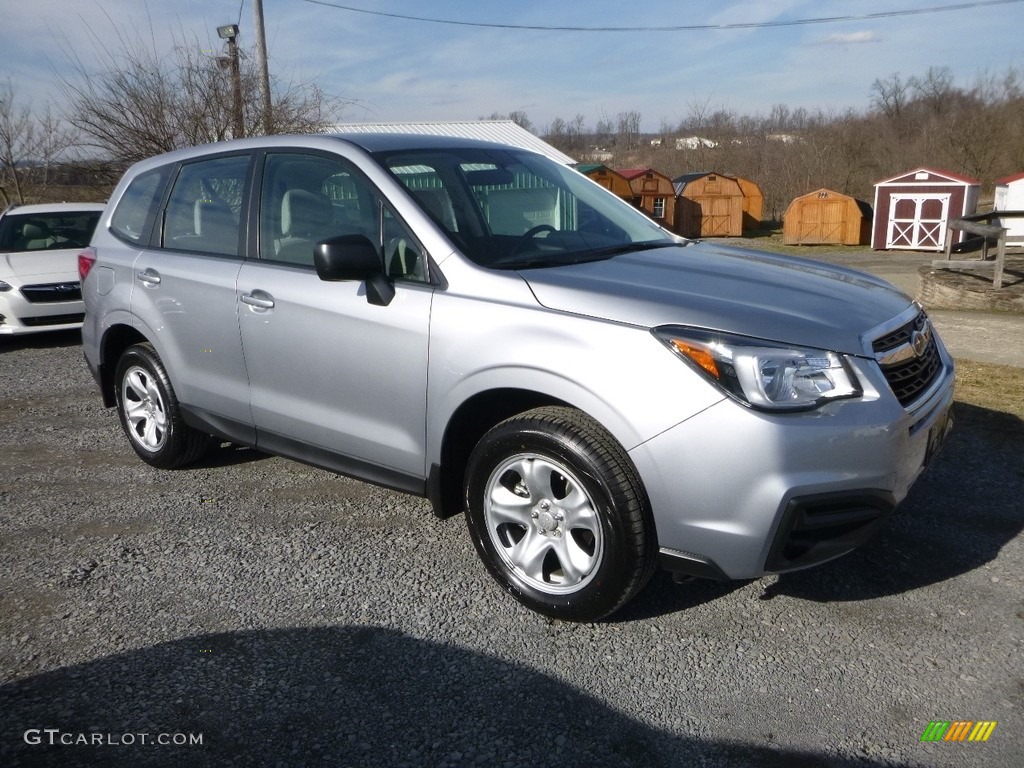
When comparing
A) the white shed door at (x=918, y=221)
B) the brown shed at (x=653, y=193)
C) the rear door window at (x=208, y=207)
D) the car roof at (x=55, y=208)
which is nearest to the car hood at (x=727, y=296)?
the rear door window at (x=208, y=207)

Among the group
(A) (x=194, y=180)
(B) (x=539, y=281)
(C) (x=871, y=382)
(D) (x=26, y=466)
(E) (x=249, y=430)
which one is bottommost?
(D) (x=26, y=466)

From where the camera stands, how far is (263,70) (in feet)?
57.0

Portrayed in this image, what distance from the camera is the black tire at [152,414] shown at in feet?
16.1

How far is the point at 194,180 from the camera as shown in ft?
15.6

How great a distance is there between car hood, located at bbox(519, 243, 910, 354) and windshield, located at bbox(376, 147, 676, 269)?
221mm

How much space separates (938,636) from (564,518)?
1456mm

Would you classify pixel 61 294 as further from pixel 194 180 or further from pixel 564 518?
pixel 564 518

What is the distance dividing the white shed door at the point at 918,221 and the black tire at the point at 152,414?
2953 cm

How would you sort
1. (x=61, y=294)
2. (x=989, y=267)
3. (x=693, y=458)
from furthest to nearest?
(x=989, y=267)
(x=61, y=294)
(x=693, y=458)

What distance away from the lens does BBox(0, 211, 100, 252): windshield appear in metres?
10.5

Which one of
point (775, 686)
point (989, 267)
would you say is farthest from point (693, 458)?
point (989, 267)

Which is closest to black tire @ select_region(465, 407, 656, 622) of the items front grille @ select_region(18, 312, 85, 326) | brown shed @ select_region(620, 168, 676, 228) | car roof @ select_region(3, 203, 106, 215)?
front grille @ select_region(18, 312, 85, 326)

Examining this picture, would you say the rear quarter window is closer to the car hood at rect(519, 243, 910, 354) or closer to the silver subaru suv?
the silver subaru suv

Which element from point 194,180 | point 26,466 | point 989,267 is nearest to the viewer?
point 194,180
